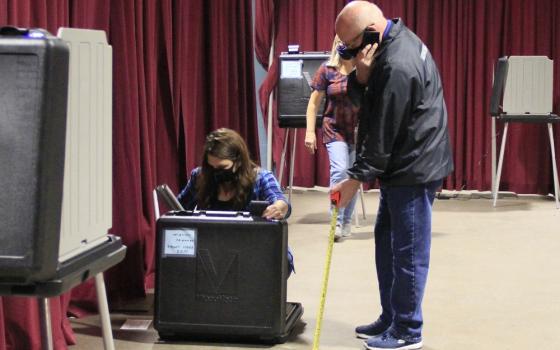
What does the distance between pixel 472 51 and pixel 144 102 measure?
517 cm

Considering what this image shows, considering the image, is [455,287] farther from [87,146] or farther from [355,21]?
[87,146]

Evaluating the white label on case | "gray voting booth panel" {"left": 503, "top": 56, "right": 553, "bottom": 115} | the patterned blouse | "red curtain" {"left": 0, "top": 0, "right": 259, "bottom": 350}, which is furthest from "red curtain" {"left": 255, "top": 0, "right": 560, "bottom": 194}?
the white label on case

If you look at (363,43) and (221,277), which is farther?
(221,277)

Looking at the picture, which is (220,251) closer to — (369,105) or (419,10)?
(369,105)

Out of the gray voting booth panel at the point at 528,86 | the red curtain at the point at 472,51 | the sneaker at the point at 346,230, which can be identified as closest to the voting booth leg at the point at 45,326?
the sneaker at the point at 346,230

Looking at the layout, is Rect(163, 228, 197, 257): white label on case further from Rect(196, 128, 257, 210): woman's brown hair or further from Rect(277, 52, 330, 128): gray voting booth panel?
Rect(277, 52, 330, 128): gray voting booth panel

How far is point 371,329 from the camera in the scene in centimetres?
322

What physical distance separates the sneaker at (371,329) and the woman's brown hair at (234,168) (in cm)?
67

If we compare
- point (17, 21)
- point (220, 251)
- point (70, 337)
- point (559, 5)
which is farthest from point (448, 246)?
point (559, 5)

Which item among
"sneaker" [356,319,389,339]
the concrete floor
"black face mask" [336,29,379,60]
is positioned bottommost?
the concrete floor

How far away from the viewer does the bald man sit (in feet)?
9.03

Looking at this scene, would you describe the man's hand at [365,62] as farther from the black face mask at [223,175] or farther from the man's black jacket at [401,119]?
the black face mask at [223,175]

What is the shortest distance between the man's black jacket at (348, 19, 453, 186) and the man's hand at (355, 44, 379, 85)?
0.09 ft

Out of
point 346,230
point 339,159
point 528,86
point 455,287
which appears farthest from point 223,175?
point 528,86
